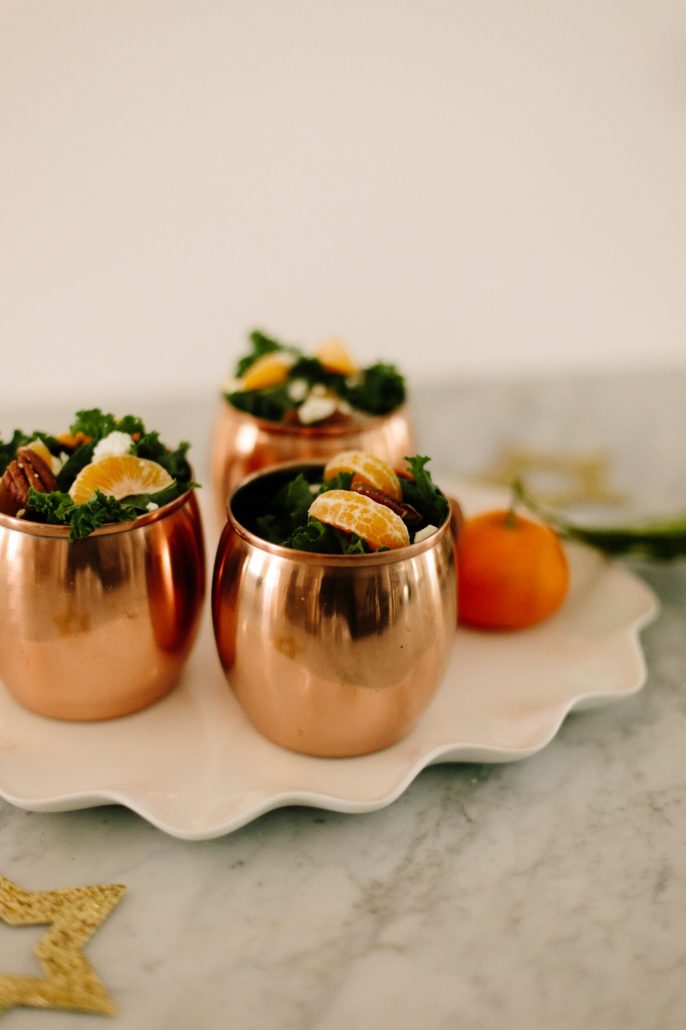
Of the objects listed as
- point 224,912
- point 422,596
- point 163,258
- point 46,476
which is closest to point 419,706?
point 422,596

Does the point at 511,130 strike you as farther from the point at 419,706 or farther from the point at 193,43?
the point at 419,706

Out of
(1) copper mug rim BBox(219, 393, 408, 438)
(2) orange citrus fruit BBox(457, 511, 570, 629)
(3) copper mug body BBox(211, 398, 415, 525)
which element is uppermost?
(1) copper mug rim BBox(219, 393, 408, 438)

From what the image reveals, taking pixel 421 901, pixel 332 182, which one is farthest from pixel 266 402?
pixel 332 182

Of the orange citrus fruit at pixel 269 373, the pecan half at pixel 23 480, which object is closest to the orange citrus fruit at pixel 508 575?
the orange citrus fruit at pixel 269 373

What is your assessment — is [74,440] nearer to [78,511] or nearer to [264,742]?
[78,511]

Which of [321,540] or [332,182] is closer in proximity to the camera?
[321,540]

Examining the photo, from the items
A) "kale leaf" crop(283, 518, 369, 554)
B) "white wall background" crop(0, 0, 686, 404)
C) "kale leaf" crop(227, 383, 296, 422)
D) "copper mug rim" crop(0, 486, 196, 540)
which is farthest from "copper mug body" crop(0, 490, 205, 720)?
"white wall background" crop(0, 0, 686, 404)

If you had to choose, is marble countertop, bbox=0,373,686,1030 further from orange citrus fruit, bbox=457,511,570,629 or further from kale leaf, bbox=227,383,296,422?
kale leaf, bbox=227,383,296,422
